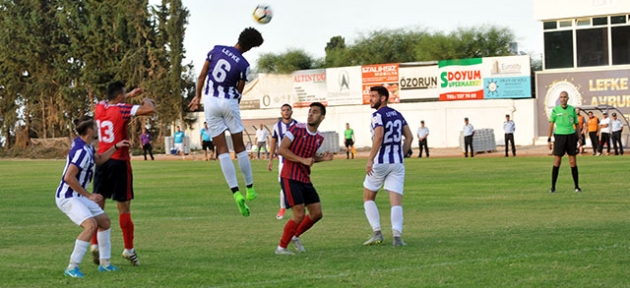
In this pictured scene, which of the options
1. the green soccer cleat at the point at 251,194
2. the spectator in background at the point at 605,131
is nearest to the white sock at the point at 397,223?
the green soccer cleat at the point at 251,194

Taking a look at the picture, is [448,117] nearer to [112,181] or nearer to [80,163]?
[112,181]

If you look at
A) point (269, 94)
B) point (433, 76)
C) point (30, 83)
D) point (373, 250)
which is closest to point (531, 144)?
point (433, 76)

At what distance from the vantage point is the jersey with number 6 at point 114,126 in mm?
11938

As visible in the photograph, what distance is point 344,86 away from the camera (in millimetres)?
70438

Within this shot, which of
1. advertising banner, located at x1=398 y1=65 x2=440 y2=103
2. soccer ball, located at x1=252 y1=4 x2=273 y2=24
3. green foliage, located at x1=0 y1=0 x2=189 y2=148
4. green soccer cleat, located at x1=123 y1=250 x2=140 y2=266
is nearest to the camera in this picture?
green soccer cleat, located at x1=123 y1=250 x2=140 y2=266

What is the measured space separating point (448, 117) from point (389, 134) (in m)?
53.4

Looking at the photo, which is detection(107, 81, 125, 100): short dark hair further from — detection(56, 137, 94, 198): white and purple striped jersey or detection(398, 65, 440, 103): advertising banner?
detection(398, 65, 440, 103): advertising banner

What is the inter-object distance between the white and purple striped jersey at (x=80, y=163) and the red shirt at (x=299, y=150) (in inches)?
108

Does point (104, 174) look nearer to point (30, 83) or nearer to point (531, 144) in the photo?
point (531, 144)

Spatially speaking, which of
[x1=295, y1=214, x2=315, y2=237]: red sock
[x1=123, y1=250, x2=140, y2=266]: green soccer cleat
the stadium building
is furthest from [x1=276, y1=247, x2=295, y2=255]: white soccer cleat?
the stadium building

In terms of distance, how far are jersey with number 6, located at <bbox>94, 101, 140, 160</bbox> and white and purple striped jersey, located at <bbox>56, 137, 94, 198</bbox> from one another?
3.60 feet

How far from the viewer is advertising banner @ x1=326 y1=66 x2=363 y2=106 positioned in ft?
229

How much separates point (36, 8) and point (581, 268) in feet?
266

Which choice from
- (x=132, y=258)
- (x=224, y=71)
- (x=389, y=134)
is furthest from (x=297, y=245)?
(x=224, y=71)
